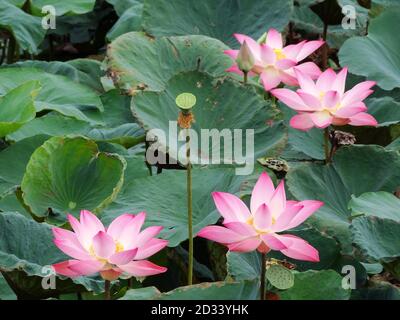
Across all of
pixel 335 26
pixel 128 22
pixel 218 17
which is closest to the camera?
pixel 218 17

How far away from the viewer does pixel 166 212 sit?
149 cm

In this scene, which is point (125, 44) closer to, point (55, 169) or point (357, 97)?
point (55, 169)

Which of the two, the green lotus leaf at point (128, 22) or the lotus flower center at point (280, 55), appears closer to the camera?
the lotus flower center at point (280, 55)

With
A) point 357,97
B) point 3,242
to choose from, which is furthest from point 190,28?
point 3,242

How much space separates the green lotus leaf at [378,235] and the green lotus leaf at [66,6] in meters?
1.32

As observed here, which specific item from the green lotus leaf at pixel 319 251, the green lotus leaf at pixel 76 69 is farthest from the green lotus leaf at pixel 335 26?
the green lotus leaf at pixel 319 251

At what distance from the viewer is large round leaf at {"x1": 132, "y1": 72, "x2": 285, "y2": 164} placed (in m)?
1.58

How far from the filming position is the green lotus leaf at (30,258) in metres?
1.22

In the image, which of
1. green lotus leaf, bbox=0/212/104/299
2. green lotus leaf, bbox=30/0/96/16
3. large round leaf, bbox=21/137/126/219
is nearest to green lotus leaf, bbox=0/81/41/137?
large round leaf, bbox=21/137/126/219


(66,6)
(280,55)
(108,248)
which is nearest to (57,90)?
(66,6)

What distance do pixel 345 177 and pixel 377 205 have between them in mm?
154

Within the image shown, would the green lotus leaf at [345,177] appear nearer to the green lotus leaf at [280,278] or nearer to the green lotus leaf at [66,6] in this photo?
the green lotus leaf at [280,278]

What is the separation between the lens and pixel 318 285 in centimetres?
117

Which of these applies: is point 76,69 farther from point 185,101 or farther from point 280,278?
point 280,278
